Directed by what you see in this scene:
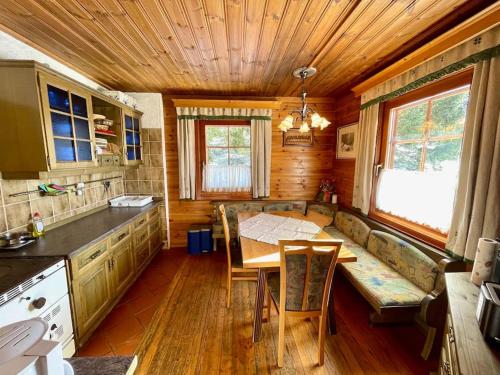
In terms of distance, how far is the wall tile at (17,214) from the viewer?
5.39 ft

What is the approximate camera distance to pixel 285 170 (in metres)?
3.67

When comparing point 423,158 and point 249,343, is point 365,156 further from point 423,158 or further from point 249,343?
point 249,343

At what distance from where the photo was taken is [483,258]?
46.6 inches

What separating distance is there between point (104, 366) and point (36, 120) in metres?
1.82

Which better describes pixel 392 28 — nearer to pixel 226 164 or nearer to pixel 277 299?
pixel 277 299

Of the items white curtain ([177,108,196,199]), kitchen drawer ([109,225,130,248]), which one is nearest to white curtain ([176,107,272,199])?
white curtain ([177,108,196,199])

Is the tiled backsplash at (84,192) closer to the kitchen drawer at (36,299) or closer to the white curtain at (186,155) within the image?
the white curtain at (186,155)

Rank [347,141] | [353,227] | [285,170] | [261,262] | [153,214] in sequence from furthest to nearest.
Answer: [285,170]
[347,141]
[153,214]
[353,227]
[261,262]

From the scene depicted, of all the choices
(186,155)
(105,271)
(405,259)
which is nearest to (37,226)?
(105,271)

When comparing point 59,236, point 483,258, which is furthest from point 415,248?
point 59,236

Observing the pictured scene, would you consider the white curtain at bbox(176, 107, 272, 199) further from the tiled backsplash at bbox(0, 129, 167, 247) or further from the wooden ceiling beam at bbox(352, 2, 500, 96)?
the wooden ceiling beam at bbox(352, 2, 500, 96)

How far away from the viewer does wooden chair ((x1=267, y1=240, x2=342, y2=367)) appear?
137cm

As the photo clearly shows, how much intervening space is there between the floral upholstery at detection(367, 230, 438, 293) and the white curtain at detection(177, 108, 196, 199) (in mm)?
2639

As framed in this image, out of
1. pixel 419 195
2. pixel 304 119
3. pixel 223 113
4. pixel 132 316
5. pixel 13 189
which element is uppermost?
pixel 223 113
